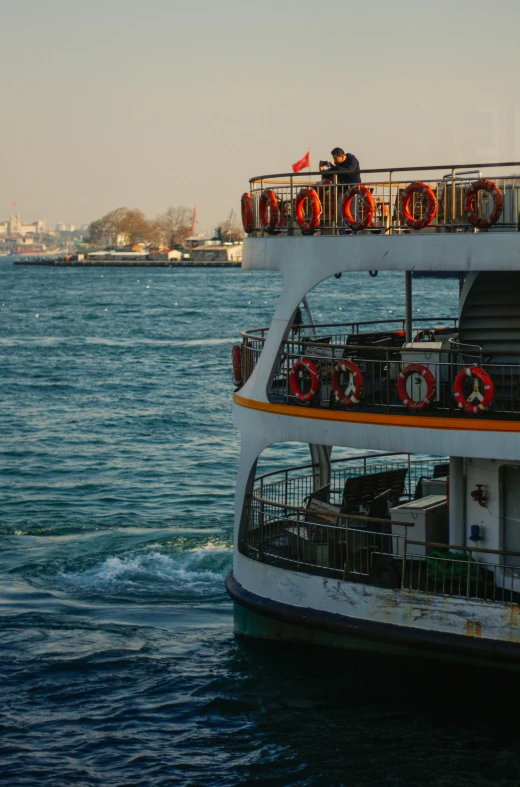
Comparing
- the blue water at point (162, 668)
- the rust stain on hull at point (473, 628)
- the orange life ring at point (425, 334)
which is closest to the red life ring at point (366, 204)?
the orange life ring at point (425, 334)

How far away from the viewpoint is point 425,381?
1461cm

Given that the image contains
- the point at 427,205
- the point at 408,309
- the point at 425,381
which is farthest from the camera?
the point at 408,309

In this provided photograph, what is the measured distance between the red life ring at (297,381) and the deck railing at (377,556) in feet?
4.76

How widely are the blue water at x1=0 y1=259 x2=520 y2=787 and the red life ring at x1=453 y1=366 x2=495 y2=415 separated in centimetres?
331

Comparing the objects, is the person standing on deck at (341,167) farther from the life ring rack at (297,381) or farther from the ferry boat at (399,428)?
the life ring rack at (297,381)

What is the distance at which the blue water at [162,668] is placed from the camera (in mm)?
14312

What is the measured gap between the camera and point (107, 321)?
98.4 m

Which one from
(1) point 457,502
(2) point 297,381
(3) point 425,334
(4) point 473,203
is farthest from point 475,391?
(3) point 425,334

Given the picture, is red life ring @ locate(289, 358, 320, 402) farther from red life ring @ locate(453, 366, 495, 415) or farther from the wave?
the wave

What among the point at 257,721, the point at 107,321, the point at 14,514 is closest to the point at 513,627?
the point at 257,721

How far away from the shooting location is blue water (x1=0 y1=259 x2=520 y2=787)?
14312 millimetres

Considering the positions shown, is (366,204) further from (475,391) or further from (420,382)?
(475,391)

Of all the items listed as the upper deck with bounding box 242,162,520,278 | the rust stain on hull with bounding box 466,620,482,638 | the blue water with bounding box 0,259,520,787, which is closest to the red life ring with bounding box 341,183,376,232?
the upper deck with bounding box 242,162,520,278

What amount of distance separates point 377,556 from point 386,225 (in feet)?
14.2
